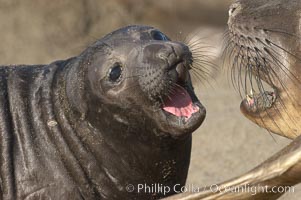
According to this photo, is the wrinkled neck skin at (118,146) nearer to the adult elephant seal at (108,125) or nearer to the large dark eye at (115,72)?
the adult elephant seal at (108,125)

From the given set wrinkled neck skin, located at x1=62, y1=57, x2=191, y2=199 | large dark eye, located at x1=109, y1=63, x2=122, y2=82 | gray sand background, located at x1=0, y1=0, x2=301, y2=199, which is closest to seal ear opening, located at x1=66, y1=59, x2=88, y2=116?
wrinkled neck skin, located at x1=62, y1=57, x2=191, y2=199

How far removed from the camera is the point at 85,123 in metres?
5.24

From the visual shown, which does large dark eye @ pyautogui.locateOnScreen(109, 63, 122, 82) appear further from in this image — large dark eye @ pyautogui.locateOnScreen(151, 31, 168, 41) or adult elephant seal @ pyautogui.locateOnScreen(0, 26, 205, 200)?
large dark eye @ pyautogui.locateOnScreen(151, 31, 168, 41)

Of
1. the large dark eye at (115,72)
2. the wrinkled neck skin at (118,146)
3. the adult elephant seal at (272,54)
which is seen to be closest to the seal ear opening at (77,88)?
the wrinkled neck skin at (118,146)

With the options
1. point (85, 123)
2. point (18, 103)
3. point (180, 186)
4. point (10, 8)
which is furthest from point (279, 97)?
point (10, 8)

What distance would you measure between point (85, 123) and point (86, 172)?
0.28 metres

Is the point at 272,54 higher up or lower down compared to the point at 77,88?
higher up

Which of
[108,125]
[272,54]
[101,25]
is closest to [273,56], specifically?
[272,54]

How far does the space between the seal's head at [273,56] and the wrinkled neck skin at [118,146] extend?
1.65 feet

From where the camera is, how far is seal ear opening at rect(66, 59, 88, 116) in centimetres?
524

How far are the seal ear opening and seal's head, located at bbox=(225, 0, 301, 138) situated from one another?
86 centimetres

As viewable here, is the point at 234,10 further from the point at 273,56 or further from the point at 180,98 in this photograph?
the point at 180,98

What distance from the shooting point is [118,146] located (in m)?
5.17

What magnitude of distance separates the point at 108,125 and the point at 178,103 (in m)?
0.43
